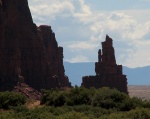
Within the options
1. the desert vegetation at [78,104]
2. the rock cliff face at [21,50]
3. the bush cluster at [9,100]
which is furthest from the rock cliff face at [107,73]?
the bush cluster at [9,100]

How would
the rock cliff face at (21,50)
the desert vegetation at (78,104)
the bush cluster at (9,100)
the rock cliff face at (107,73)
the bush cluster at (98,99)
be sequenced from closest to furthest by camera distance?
1. the desert vegetation at (78,104)
2. the bush cluster at (98,99)
3. the bush cluster at (9,100)
4. the rock cliff face at (21,50)
5. the rock cliff face at (107,73)

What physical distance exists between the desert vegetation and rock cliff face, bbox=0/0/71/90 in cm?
3062

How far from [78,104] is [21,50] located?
47.3m

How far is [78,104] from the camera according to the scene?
4619 cm

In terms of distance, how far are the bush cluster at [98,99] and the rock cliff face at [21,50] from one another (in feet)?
103

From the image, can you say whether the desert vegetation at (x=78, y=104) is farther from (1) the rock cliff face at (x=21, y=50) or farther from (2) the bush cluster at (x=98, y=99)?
(1) the rock cliff face at (x=21, y=50)

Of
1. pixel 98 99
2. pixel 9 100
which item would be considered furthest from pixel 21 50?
pixel 98 99

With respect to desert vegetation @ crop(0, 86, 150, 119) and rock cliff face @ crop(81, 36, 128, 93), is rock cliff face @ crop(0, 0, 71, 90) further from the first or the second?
desert vegetation @ crop(0, 86, 150, 119)

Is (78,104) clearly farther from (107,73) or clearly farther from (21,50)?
(107,73)

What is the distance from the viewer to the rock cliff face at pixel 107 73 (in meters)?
97.3

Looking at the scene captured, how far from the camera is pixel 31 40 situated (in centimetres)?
9269

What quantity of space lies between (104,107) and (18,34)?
49293 mm

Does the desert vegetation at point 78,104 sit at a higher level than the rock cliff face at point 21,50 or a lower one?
lower

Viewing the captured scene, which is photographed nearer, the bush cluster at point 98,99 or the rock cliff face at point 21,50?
the bush cluster at point 98,99
